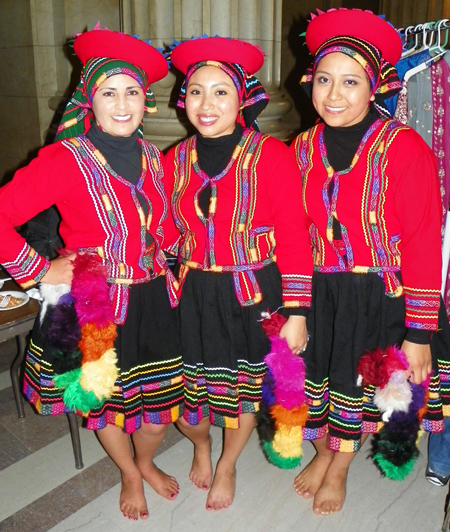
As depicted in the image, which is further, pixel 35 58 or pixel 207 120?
pixel 35 58

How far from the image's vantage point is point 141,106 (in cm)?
171

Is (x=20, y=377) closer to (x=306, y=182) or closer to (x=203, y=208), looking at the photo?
(x=203, y=208)

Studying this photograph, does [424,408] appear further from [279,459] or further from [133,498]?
[133,498]

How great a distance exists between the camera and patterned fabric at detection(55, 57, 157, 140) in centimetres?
165

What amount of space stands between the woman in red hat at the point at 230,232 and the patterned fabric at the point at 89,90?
0.16 m

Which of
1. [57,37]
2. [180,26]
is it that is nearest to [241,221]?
[180,26]

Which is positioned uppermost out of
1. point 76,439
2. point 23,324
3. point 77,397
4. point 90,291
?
point 90,291

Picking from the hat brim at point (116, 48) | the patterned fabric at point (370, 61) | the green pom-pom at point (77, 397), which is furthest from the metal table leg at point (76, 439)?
the patterned fabric at point (370, 61)

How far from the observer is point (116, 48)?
5.41ft

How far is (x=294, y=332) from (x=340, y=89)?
81cm

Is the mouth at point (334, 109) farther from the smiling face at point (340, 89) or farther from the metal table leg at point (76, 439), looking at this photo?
the metal table leg at point (76, 439)

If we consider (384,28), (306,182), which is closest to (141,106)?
(306,182)

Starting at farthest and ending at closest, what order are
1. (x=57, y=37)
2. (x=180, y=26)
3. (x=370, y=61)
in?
(x=57, y=37)
(x=180, y=26)
(x=370, y=61)

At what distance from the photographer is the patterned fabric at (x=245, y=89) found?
1.70 meters
